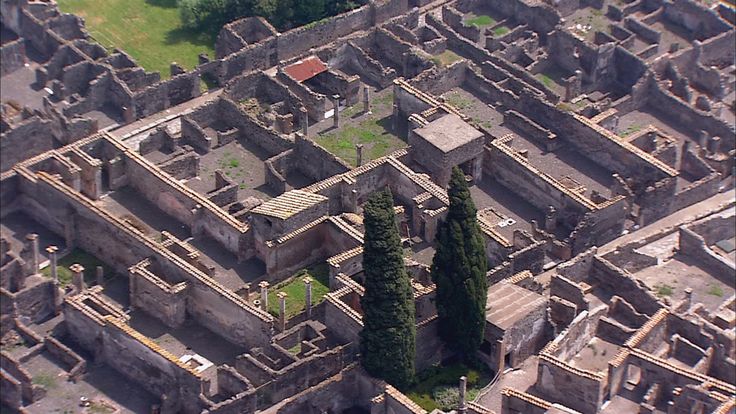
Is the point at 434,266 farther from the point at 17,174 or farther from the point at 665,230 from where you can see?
the point at 17,174

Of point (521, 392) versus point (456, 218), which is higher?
point (456, 218)

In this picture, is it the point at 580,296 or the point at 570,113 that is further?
the point at 570,113

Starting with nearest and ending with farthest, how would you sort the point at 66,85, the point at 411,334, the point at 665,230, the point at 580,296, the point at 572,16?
the point at 411,334, the point at 580,296, the point at 665,230, the point at 66,85, the point at 572,16

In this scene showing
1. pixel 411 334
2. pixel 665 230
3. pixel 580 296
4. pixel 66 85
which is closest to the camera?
Result: pixel 411 334

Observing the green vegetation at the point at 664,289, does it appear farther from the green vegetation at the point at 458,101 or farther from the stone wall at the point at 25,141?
the stone wall at the point at 25,141

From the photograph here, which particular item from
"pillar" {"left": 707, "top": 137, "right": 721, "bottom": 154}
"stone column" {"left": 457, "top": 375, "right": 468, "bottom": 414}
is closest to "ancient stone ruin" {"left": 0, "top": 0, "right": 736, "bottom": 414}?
Result: "stone column" {"left": 457, "top": 375, "right": 468, "bottom": 414}

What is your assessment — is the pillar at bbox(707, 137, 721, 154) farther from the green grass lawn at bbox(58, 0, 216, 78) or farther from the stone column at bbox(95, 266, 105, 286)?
the stone column at bbox(95, 266, 105, 286)

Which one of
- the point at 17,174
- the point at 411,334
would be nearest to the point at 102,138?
the point at 17,174
